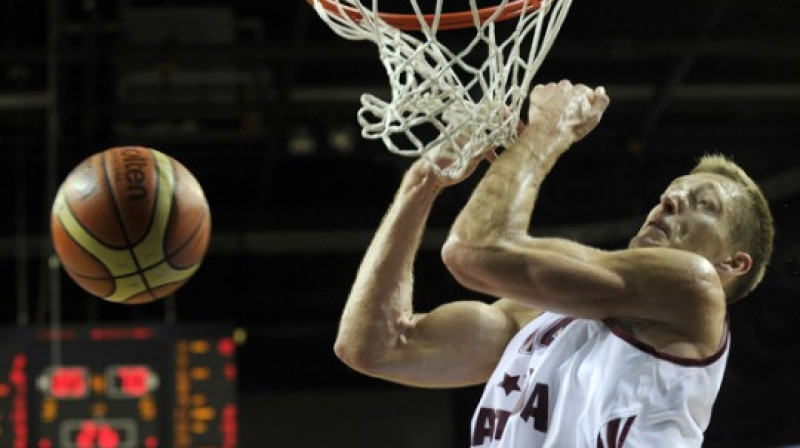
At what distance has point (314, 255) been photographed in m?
9.88

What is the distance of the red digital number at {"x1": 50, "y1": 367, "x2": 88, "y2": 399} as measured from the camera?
601cm

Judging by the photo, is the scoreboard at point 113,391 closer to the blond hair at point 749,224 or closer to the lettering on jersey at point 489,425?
the lettering on jersey at point 489,425

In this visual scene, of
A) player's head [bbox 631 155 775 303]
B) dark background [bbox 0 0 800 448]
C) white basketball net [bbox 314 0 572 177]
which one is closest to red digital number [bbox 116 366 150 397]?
dark background [bbox 0 0 800 448]

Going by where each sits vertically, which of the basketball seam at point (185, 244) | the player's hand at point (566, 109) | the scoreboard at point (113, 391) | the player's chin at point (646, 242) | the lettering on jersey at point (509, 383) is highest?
the player's hand at point (566, 109)

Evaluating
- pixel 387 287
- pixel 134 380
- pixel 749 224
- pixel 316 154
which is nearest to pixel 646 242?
pixel 749 224

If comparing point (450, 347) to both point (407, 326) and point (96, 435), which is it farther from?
point (96, 435)

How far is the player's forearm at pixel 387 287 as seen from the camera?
286 cm

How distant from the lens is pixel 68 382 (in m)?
6.04

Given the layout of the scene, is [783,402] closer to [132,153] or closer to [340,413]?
[132,153]

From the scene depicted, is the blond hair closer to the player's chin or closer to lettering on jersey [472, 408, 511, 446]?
the player's chin

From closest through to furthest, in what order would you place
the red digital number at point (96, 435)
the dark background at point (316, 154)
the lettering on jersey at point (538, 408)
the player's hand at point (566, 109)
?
the lettering on jersey at point (538, 408), the player's hand at point (566, 109), the red digital number at point (96, 435), the dark background at point (316, 154)

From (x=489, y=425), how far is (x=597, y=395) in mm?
265

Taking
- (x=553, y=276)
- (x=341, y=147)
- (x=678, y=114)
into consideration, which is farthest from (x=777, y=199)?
(x=553, y=276)

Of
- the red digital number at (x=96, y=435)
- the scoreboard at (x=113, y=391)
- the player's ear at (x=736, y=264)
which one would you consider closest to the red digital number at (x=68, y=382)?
the scoreboard at (x=113, y=391)
